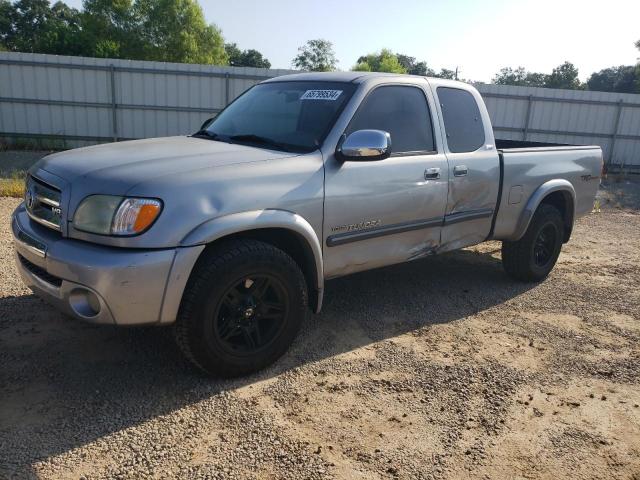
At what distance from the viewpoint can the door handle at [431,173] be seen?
409 cm

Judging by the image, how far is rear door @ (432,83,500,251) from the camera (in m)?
4.39

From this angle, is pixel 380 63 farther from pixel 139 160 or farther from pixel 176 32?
pixel 139 160

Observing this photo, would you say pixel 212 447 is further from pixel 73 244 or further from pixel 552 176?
pixel 552 176

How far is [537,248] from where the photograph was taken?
5.57 meters

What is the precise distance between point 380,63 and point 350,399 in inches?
2092

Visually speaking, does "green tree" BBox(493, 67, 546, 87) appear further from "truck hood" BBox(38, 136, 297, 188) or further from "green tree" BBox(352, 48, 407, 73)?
"truck hood" BBox(38, 136, 297, 188)

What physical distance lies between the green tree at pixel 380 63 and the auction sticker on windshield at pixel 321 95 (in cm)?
4639

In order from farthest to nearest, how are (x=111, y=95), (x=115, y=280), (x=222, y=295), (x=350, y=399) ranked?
(x=111, y=95)
(x=350, y=399)
(x=222, y=295)
(x=115, y=280)

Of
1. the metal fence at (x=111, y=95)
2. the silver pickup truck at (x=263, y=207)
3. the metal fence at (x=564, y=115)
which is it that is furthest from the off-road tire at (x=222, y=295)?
the metal fence at (x=564, y=115)

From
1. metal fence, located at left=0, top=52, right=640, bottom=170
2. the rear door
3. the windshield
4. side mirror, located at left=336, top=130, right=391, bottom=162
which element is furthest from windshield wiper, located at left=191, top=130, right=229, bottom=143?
metal fence, located at left=0, top=52, right=640, bottom=170

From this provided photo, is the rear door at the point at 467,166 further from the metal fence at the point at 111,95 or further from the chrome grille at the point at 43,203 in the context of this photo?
the metal fence at the point at 111,95

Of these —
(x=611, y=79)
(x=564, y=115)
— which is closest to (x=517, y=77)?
(x=611, y=79)

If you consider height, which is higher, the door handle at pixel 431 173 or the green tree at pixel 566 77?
the green tree at pixel 566 77

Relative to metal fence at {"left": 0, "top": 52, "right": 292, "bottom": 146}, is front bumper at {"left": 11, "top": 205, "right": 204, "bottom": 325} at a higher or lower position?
lower
